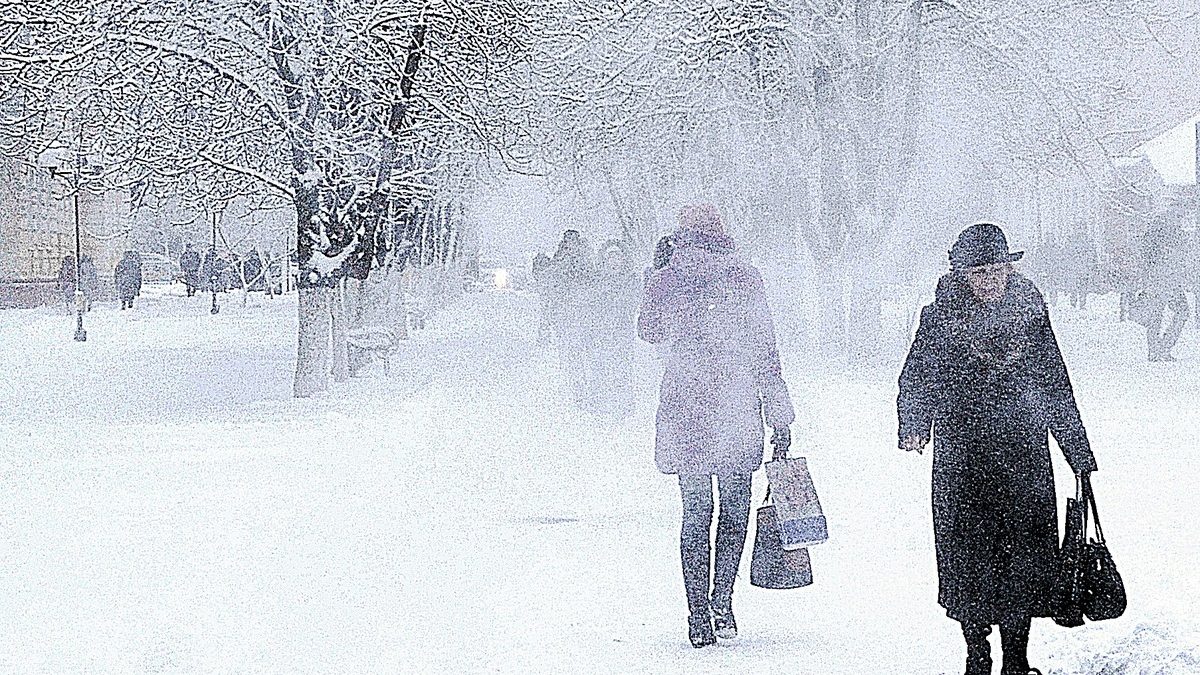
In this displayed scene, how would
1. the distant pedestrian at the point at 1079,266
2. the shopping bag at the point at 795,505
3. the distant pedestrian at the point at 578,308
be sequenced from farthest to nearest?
the distant pedestrian at the point at 1079,266
the distant pedestrian at the point at 578,308
the shopping bag at the point at 795,505

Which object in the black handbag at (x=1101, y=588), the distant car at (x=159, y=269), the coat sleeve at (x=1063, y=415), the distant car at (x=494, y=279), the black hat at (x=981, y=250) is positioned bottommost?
the distant car at (x=494, y=279)

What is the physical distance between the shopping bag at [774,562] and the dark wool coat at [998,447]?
1282mm

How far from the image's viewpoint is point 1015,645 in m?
5.79

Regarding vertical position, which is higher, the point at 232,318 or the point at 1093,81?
the point at 1093,81

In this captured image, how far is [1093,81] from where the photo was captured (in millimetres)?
27734

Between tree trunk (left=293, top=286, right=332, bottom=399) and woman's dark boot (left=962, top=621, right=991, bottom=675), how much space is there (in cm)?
1345

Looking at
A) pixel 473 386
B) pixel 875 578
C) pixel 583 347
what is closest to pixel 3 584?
pixel 875 578

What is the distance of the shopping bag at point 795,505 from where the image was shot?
7145 millimetres

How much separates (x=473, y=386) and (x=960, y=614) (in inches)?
617

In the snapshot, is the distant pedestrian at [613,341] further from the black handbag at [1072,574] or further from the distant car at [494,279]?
the distant car at [494,279]

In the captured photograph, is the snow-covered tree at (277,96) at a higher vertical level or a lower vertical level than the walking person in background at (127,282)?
higher

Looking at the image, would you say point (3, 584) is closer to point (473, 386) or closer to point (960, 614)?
point (960, 614)

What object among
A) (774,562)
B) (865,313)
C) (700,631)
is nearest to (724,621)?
(700,631)

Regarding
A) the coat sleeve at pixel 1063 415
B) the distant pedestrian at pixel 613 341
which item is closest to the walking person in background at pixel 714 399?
the coat sleeve at pixel 1063 415
